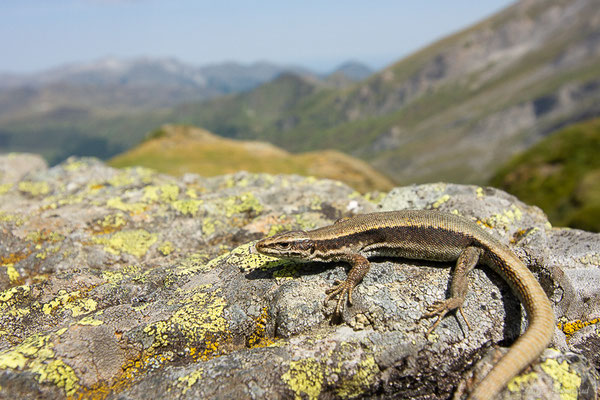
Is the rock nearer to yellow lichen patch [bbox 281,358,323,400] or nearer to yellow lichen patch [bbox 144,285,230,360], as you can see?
yellow lichen patch [bbox 144,285,230,360]

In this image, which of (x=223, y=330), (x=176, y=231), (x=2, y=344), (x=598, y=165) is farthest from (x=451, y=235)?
(x=598, y=165)

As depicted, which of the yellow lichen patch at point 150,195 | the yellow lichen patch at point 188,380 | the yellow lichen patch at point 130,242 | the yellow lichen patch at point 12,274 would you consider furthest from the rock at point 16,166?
the yellow lichen patch at point 188,380

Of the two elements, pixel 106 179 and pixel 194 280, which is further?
pixel 106 179

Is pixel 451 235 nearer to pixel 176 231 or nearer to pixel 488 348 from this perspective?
pixel 488 348

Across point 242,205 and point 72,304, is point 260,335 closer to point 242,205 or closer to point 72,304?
point 72,304

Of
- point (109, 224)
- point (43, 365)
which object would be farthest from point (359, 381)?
point (109, 224)

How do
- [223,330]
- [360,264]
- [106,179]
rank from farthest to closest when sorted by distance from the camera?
[106,179], [360,264], [223,330]
